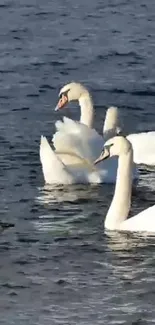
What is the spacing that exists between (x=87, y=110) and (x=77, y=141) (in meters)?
2.08

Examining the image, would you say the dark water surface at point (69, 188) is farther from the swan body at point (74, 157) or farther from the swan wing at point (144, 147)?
the swan wing at point (144, 147)

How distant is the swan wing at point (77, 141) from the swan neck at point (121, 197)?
162cm

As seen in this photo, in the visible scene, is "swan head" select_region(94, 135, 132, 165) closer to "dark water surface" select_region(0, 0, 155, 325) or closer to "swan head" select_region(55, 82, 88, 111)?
"dark water surface" select_region(0, 0, 155, 325)

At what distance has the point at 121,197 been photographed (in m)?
15.8

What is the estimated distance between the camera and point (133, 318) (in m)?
12.6

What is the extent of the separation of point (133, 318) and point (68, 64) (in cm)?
1140

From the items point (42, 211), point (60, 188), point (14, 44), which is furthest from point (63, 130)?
point (14, 44)

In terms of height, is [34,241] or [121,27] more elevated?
[34,241]

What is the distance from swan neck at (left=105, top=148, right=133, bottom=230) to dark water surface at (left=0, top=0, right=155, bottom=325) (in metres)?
0.17

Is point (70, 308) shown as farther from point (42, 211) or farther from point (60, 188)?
point (60, 188)

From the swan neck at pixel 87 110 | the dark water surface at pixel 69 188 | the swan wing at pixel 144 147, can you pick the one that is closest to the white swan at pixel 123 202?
the dark water surface at pixel 69 188

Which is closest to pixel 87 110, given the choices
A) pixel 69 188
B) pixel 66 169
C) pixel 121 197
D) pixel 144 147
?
pixel 144 147

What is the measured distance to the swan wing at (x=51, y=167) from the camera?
682 inches

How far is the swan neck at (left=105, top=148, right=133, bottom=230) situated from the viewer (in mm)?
15609
